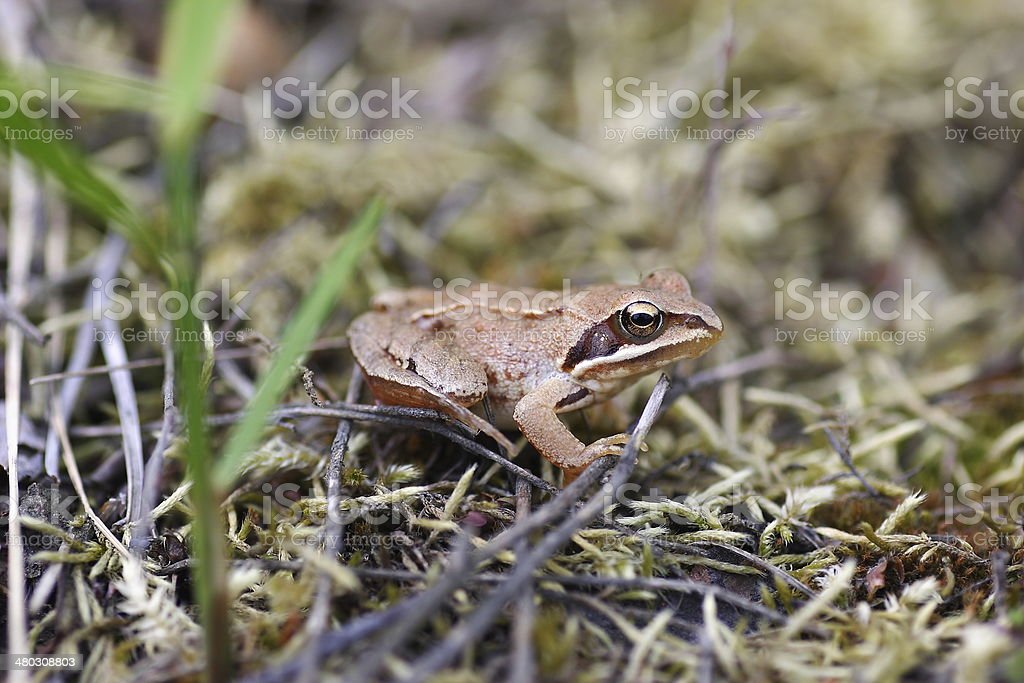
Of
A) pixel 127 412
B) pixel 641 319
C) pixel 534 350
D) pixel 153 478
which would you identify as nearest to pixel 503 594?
pixel 534 350

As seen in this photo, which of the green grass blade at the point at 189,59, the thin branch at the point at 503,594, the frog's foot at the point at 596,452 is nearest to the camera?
the green grass blade at the point at 189,59

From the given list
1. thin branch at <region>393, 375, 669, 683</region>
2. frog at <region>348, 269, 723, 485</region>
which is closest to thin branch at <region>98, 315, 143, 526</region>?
frog at <region>348, 269, 723, 485</region>

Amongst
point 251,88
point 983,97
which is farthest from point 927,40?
point 251,88

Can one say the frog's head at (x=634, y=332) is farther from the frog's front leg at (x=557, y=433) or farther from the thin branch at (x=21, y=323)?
the thin branch at (x=21, y=323)

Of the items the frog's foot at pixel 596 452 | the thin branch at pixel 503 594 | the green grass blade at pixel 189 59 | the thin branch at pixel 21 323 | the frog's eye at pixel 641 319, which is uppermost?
the green grass blade at pixel 189 59

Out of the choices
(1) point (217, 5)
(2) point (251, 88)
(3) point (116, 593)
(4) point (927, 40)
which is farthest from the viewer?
(4) point (927, 40)

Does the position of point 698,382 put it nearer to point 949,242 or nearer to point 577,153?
point 577,153

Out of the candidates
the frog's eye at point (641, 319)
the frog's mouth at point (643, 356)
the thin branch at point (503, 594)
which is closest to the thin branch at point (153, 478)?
the thin branch at point (503, 594)

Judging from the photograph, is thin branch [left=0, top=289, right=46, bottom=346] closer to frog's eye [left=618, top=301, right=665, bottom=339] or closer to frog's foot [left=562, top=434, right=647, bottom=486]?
frog's foot [left=562, top=434, right=647, bottom=486]
